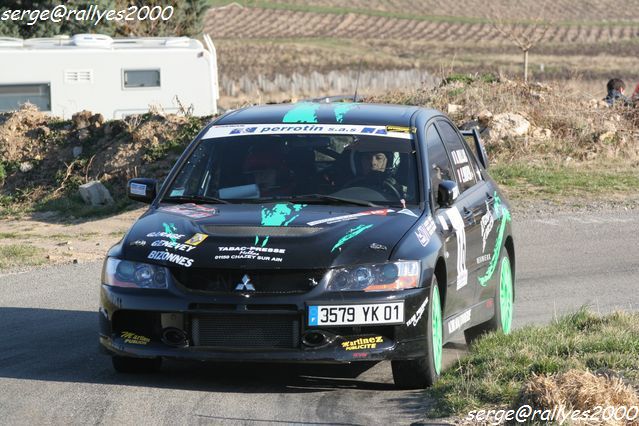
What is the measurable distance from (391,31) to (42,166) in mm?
60839

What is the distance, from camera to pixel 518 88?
2133 cm

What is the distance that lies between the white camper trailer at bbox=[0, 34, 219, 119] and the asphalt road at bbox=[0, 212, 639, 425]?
512 inches

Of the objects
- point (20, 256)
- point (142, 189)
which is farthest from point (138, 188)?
point (20, 256)

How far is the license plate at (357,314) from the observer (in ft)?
21.4

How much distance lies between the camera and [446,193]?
24.5 feet

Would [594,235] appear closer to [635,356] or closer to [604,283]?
[604,283]

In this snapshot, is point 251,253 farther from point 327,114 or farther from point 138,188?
point 327,114

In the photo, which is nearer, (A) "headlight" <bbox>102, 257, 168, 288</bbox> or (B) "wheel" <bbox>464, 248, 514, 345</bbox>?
(A) "headlight" <bbox>102, 257, 168, 288</bbox>

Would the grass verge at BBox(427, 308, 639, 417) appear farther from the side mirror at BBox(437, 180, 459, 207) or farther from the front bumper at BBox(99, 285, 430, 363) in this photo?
the side mirror at BBox(437, 180, 459, 207)

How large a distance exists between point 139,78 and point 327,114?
1650cm

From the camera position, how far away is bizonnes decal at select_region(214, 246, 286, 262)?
659 cm

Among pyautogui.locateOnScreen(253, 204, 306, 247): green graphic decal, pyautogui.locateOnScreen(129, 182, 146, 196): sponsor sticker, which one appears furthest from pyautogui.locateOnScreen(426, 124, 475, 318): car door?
pyautogui.locateOnScreen(129, 182, 146, 196): sponsor sticker

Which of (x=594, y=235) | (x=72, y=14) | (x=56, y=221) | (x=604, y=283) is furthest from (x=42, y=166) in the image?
(x=72, y=14)

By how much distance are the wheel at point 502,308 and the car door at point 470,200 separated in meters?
0.45
